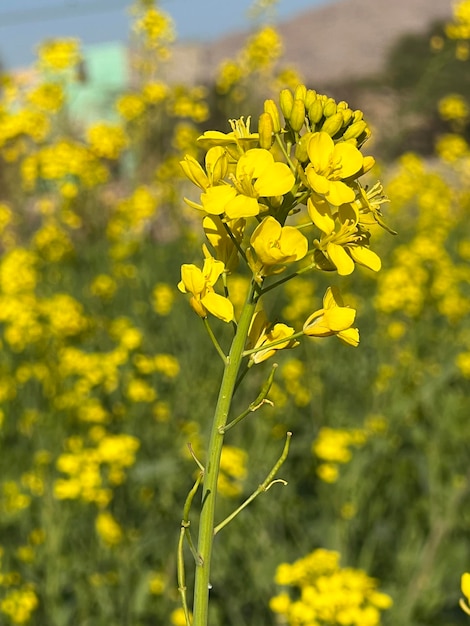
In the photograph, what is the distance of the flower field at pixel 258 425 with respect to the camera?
1068mm

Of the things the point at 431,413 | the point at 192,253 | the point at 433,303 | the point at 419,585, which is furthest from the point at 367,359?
the point at 419,585

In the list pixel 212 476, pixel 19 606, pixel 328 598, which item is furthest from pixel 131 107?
pixel 212 476

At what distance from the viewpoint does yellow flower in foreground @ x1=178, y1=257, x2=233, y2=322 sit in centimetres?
104

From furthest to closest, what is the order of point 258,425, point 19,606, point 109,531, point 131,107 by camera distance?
1. point 131,107
2. point 258,425
3. point 109,531
4. point 19,606

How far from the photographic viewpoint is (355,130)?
1.08 metres

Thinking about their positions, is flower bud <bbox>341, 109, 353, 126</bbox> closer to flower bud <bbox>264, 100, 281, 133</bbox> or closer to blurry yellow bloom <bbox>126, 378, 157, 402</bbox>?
flower bud <bbox>264, 100, 281, 133</bbox>

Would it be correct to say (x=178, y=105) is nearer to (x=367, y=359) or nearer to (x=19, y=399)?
(x=367, y=359)

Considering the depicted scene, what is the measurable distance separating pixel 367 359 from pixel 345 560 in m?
2.06

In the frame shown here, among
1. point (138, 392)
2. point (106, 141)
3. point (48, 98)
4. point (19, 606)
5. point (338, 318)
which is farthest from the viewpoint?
point (48, 98)

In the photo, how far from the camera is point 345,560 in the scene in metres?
2.99

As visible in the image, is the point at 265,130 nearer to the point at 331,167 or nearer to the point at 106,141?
the point at 331,167

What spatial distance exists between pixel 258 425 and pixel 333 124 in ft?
9.00

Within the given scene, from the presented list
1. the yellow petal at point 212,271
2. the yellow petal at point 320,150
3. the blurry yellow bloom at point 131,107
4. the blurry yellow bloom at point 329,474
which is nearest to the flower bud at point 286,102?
the yellow petal at point 320,150

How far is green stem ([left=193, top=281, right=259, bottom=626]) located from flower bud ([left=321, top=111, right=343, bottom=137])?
9.9 inches
